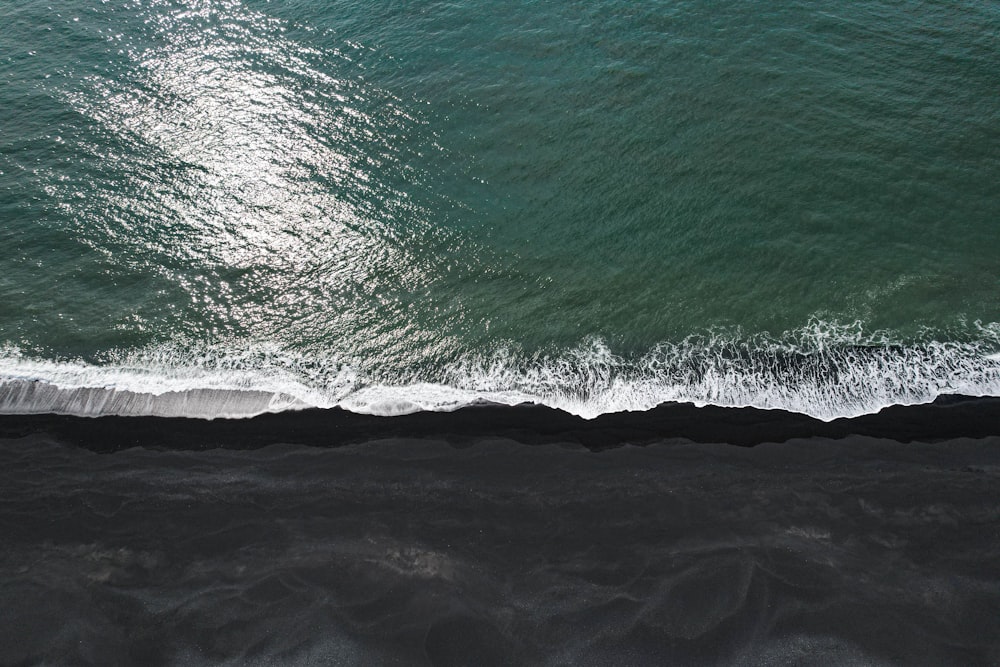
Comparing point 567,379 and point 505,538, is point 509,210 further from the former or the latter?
point 505,538

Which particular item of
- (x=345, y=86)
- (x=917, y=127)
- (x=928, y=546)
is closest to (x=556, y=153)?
(x=345, y=86)

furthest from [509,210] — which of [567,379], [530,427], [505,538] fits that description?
[505,538]

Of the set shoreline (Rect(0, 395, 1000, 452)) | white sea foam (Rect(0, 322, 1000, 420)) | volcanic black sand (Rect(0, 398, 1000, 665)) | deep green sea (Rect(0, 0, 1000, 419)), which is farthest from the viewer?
deep green sea (Rect(0, 0, 1000, 419))

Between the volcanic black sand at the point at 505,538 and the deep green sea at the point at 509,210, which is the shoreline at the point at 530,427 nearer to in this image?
the volcanic black sand at the point at 505,538

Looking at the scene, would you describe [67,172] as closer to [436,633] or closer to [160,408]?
[160,408]

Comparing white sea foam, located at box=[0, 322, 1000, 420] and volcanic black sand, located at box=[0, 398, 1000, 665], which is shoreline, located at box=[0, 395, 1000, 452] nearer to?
volcanic black sand, located at box=[0, 398, 1000, 665]

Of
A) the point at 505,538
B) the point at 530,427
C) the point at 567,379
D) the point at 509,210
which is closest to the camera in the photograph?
the point at 505,538

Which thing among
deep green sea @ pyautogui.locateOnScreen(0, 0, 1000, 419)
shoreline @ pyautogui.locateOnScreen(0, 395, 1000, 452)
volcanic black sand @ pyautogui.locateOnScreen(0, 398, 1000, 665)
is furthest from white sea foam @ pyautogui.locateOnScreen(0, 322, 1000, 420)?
volcanic black sand @ pyautogui.locateOnScreen(0, 398, 1000, 665)
